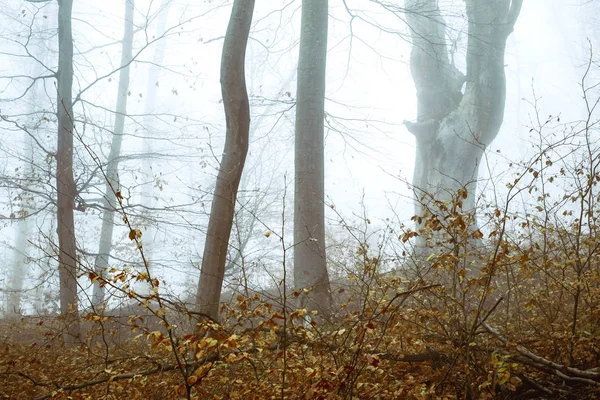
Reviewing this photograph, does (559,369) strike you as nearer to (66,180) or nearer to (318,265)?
(318,265)

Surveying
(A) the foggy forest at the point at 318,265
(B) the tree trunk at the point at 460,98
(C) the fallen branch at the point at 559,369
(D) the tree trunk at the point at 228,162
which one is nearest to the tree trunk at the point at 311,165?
(A) the foggy forest at the point at 318,265

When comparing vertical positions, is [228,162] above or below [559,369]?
above

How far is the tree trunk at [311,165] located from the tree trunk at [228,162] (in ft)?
4.50

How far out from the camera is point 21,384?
4836mm

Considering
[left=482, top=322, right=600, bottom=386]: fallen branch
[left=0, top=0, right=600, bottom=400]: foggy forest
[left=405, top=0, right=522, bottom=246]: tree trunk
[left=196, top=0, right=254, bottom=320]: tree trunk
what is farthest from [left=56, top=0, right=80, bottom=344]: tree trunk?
[left=405, top=0, right=522, bottom=246]: tree trunk

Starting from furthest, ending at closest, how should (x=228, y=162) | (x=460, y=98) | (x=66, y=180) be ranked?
(x=460, y=98)
(x=66, y=180)
(x=228, y=162)

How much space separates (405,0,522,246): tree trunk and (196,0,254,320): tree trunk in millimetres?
7431

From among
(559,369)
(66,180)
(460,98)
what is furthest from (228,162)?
(460,98)

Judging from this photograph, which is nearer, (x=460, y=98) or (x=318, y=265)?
(x=318, y=265)

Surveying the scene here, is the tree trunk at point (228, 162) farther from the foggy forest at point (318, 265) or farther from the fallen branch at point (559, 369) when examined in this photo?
the fallen branch at point (559, 369)

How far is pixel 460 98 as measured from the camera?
13.5 m

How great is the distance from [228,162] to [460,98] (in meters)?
9.82

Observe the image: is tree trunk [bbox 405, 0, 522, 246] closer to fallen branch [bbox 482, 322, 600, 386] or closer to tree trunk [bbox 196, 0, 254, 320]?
tree trunk [bbox 196, 0, 254, 320]

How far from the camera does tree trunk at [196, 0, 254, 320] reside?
17.8ft
